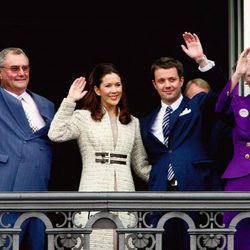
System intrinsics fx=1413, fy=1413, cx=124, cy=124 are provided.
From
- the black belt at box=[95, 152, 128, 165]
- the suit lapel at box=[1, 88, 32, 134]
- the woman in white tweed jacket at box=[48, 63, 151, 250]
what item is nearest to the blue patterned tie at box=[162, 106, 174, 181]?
the woman in white tweed jacket at box=[48, 63, 151, 250]

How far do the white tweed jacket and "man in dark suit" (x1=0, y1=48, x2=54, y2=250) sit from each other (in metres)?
0.22

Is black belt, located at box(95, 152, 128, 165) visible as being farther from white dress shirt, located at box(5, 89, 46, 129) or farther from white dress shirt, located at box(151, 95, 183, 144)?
white dress shirt, located at box(5, 89, 46, 129)

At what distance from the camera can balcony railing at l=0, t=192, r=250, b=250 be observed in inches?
409

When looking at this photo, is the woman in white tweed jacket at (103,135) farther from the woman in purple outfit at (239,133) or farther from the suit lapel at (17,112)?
the woman in purple outfit at (239,133)

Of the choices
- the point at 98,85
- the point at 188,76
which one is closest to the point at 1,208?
the point at 98,85

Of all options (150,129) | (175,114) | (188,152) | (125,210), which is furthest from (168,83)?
(125,210)

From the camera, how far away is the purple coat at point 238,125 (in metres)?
10.9

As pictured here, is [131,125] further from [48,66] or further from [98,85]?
[48,66]

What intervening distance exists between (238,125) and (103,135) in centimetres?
114

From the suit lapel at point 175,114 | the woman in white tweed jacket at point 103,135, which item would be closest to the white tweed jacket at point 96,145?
the woman in white tweed jacket at point 103,135

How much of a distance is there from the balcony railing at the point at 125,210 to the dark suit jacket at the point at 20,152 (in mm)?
794

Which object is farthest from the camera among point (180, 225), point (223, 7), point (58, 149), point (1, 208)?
point (223, 7)

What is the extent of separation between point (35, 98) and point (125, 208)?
5.17ft

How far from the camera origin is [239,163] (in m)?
10.9
